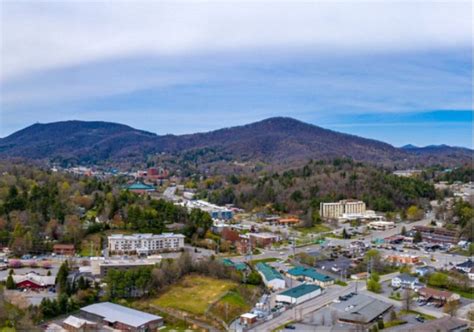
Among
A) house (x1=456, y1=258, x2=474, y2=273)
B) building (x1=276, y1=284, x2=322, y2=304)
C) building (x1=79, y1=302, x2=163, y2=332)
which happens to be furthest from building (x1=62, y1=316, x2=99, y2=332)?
house (x1=456, y1=258, x2=474, y2=273)

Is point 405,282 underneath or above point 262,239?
underneath

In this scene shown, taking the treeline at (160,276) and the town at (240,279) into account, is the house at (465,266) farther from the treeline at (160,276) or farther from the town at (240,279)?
the treeline at (160,276)

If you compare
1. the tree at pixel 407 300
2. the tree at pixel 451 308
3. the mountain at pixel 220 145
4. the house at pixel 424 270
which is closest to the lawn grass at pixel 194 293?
the tree at pixel 407 300

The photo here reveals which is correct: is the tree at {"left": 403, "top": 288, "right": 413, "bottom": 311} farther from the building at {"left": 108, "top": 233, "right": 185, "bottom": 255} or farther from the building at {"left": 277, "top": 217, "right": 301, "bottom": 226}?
the building at {"left": 277, "top": 217, "right": 301, "bottom": 226}

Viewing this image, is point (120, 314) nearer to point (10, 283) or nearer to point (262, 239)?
point (10, 283)

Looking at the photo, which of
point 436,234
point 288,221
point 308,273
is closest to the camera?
point 308,273

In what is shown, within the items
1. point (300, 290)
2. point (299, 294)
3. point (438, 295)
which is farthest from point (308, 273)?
point (438, 295)

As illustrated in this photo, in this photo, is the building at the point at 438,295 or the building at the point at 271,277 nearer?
the building at the point at 438,295
